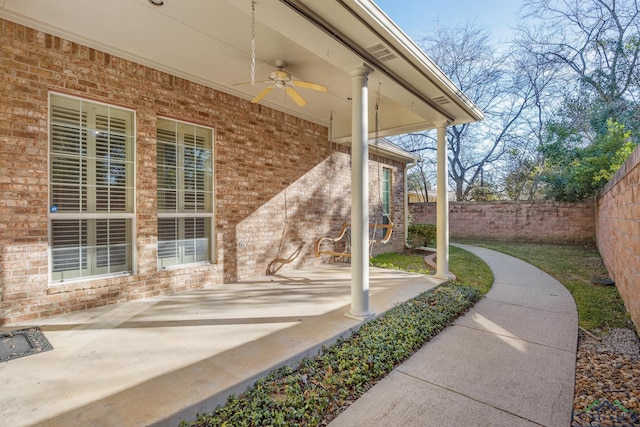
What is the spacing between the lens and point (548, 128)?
12.0 meters

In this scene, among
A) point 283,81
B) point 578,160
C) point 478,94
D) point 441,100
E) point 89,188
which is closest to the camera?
point 89,188

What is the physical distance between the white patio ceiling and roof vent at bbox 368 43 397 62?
1cm

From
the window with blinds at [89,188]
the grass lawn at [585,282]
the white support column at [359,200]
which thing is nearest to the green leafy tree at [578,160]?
the grass lawn at [585,282]

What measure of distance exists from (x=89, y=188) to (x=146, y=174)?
0.67 metres

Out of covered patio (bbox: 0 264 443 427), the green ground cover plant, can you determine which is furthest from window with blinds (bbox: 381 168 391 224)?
the green ground cover plant

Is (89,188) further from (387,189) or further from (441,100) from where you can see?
(387,189)

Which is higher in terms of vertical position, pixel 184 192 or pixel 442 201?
pixel 184 192

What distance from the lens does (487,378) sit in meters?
2.66

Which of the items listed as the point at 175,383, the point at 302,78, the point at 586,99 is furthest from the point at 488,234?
the point at 175,383

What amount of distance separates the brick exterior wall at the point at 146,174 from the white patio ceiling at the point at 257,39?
0.30 metres

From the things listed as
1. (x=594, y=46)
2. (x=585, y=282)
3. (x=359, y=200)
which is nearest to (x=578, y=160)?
(x=594, y=46)

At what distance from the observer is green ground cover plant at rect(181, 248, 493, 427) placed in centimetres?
207

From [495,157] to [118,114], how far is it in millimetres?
19780

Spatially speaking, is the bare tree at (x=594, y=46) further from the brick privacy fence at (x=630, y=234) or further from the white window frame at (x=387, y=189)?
the brick privacy fence at (x=630, y=234)
